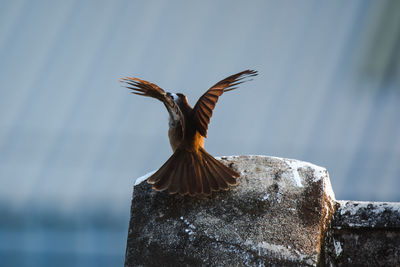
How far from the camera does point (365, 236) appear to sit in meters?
1.57

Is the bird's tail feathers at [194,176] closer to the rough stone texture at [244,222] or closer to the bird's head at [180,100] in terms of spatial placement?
the rough stone texture at [244,222]

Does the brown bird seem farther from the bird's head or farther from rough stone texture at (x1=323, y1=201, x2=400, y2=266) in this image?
rough stone texture at (x1=323, y1=201, x2=400, y2=266)

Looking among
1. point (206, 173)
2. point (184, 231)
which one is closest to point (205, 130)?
point (206, 173)

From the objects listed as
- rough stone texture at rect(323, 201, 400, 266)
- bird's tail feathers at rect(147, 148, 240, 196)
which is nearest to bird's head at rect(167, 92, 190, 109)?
bird's tail feathers at rect(147, 148, 240, 196)

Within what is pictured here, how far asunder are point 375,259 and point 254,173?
0.54 meters

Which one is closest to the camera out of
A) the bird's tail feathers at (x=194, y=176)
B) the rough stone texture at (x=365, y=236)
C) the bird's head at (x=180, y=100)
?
the rough stone texture at (x=365, y=236)

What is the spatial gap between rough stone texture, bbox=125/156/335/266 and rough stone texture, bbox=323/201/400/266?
0.05m

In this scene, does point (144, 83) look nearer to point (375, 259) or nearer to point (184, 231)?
point (184, 231)

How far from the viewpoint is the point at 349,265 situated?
1.56 metres

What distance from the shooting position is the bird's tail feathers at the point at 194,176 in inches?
70.3

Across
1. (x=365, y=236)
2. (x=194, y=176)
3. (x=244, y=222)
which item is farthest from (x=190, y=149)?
(x=365, y=236)

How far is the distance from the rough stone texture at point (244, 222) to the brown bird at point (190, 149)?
0.17ft

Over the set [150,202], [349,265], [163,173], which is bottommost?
[349,265]

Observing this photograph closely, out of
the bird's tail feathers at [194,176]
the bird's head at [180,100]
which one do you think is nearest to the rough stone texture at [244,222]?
the bird's tail feathers at [194,176]
